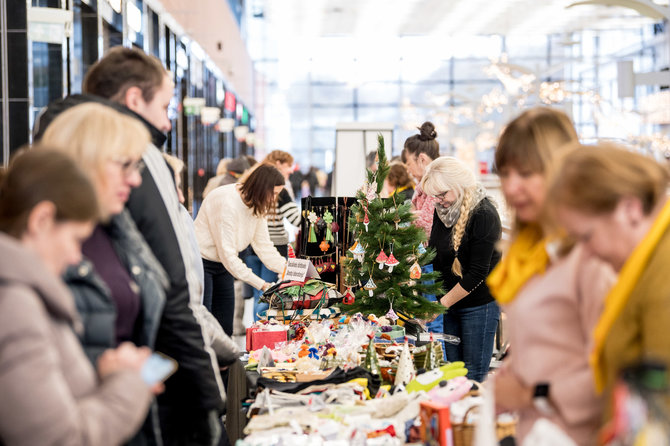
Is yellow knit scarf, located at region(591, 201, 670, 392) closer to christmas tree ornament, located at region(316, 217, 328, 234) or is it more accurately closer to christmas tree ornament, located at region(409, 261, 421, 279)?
christmas tree ornament, located at region(409, 261, 421, 279)

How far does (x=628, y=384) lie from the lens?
4.25 feet

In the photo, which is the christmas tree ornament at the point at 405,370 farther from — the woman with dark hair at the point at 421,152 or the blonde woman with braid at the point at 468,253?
the woman with dark hair at the point at 421,152

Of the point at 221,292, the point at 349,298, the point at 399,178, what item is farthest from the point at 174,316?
the point at 399,178

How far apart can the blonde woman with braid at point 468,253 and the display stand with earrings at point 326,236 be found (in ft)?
3.88

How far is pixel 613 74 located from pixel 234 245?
26.0 meters

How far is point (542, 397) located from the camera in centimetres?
165

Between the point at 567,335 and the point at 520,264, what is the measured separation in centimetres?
24

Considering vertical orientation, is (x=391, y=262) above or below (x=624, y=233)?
below

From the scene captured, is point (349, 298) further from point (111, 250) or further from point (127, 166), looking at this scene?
point (127, 166)

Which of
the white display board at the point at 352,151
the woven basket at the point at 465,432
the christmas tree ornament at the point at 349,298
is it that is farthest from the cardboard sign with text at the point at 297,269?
the white display board at the point at 352,151

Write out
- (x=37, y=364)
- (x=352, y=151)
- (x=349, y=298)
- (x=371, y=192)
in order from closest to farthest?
1. (x=37, y=364)
2. (x=371, y=192)
3. (x=349, y=298)
4. (x=352, y=151)

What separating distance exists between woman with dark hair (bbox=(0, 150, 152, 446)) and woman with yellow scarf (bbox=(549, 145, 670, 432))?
0.95 meters

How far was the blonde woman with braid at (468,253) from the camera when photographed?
4.04 meters

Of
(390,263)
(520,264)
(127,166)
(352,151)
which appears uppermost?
(352,151)
